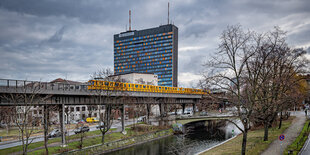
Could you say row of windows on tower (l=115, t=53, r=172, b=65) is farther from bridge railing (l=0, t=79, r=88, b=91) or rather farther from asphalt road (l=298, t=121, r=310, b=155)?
asphalt road (l=298, t=121, r=310, b=155)

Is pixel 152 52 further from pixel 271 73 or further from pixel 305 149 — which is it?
pixel 305 149

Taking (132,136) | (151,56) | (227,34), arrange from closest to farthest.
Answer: (227,34) < (132,136) < (151,56)

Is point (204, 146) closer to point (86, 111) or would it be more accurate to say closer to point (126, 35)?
point (86, 111)

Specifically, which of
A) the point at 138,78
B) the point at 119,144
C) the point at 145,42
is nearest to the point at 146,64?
the point at 145,42

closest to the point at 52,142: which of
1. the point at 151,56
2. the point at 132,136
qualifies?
the point at 132,136

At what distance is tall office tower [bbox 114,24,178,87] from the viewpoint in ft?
602

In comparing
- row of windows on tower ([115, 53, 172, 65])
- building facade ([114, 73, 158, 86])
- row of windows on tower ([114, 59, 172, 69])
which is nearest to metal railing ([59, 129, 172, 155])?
building facade ([114, 73, 158, 86])

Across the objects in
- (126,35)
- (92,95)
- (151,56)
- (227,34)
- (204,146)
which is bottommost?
(204,146)

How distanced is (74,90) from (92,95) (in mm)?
3513

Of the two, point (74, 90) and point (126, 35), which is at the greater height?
point (126, 35)

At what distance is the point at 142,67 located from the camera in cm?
19312

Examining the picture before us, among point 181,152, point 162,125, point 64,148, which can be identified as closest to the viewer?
point 64,148

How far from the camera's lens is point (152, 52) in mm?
189875

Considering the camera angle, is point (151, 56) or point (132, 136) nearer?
point (132, 136)
